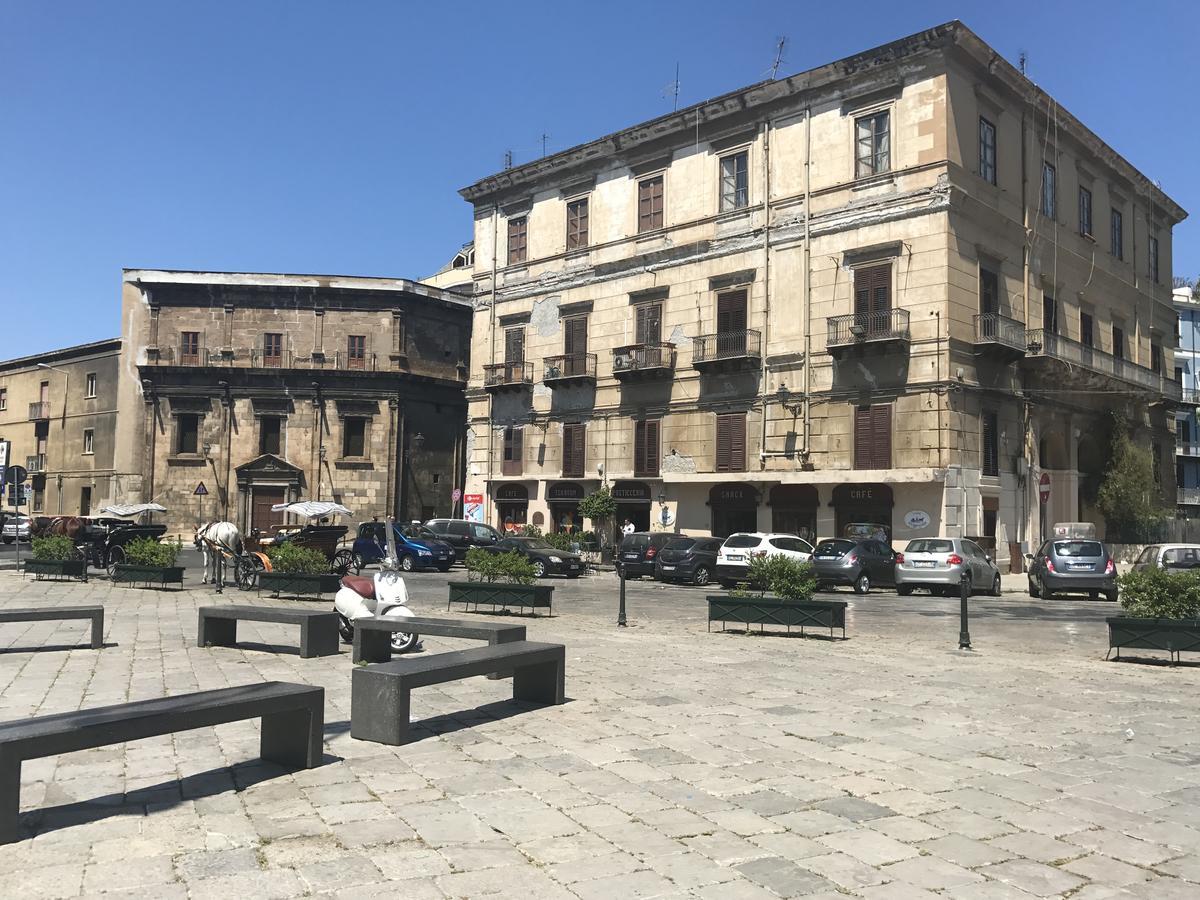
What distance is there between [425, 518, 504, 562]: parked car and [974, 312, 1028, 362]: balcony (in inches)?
628

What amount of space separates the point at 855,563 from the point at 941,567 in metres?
2.20

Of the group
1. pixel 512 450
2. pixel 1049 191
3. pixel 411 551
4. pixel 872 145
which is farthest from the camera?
pixel 512 450

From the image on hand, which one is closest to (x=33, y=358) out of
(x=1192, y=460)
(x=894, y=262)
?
(x=894, y=262)

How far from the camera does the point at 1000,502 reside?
30016 millimetres

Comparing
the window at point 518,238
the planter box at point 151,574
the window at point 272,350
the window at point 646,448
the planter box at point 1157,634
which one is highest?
the window at point 518,238

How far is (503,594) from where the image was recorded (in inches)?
654

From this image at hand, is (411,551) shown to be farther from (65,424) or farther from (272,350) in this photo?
(65,424)

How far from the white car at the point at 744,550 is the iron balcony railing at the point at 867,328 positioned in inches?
269

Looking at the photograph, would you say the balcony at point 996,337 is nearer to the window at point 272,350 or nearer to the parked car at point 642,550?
the parked car at point 642,550

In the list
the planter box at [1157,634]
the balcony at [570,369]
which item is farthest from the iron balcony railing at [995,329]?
the planter box at [1157,634]

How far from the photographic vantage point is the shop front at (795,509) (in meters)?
31.2

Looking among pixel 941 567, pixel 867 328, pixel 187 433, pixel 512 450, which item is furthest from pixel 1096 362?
pixel 187 433

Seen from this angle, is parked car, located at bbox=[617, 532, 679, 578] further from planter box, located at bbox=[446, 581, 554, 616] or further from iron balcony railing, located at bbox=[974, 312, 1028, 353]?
planter box, located at bbox=[446, 581, 554, 616]

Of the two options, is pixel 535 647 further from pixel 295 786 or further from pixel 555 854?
pixel 555 854
